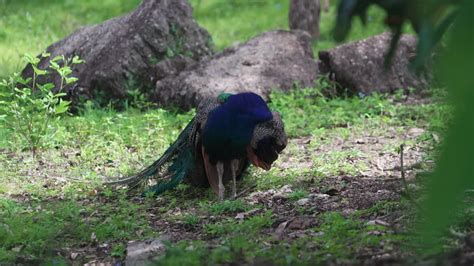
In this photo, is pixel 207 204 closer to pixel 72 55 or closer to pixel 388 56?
pixel 388 56

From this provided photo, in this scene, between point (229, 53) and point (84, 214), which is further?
point (229, 53)

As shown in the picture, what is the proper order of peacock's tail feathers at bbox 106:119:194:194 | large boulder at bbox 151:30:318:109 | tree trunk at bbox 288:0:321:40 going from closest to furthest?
peacock's tail feathers at bbox 106:119:194:194, large boulder at bbox 151:30:318:109, tree trunk at bbox 288:0:321:40

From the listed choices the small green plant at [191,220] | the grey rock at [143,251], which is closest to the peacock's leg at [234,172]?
the small green plant at [191,220]

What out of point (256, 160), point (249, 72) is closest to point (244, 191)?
point (256, 160)

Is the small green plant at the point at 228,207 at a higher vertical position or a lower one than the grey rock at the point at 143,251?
lower

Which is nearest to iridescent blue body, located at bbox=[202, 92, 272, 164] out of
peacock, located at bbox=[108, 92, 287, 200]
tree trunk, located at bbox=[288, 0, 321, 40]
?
peacock, located at bbox=[108, 92, 287, 200]

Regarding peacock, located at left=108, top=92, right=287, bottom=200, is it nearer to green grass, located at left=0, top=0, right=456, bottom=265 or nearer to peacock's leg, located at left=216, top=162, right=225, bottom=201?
peacock's leg, located at left=216, top=162, right=225, bottom=201

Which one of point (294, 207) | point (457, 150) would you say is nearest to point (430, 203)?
point (457, 150)

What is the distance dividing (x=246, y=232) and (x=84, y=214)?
1.44 m

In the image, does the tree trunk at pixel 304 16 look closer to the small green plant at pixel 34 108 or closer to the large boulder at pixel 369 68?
the large boulder at pixel 369 68

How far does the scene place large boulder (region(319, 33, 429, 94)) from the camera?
9.00 metres

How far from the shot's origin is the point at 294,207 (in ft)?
16.9

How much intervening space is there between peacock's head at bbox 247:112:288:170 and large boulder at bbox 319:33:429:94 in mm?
3527

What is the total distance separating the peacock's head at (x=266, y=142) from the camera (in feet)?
17.9
